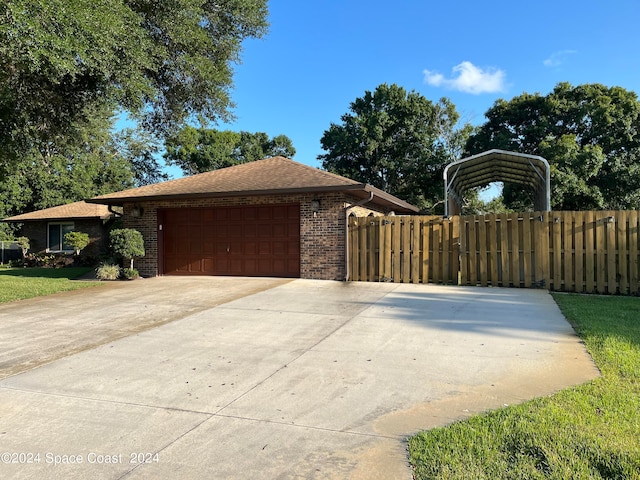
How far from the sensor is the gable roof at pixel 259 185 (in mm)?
11812

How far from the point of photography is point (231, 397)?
3861 mm

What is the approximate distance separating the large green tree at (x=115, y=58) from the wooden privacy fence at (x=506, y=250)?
242 inches

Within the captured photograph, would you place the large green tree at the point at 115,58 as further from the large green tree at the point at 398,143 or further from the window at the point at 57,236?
Result: the large green tree at the point at 398,143

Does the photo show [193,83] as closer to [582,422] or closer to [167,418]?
[167,418]

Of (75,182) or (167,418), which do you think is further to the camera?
(75,182)

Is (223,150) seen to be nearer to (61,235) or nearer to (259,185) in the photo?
(61,235)

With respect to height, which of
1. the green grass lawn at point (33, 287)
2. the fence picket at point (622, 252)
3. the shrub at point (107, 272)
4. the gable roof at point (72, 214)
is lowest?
the green grass lawn at point (33, 287)

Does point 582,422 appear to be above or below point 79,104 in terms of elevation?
below

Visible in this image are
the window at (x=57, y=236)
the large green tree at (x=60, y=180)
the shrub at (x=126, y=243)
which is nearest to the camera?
the shrub at (x=126, y=243)

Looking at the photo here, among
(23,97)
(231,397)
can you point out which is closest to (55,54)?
(23,97)

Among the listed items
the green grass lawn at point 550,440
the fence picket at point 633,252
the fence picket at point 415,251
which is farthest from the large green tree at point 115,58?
the fence picket at point 633,252

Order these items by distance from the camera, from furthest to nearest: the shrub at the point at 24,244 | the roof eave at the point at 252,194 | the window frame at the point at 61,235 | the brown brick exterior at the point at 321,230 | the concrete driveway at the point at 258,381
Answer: the shrub at the point at 24,244
the window frame at the point at 61,235
the brown brick exterior at the point at 321,230
the roof eave at the point at 252,194
the concrete driveway at the point at 258,381

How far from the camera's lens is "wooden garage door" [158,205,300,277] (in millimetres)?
12852

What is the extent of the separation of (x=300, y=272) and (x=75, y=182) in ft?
73.3
